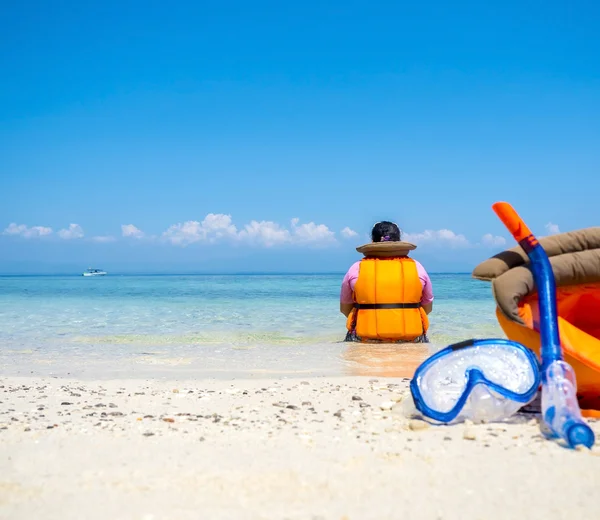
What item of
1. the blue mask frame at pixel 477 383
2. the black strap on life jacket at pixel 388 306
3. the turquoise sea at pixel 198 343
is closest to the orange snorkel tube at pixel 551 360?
the blue mask frame at pixel 477 383

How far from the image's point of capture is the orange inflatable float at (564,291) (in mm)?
3039

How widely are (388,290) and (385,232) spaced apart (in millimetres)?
813

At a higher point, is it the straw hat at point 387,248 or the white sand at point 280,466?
the straw hat at point 387,248

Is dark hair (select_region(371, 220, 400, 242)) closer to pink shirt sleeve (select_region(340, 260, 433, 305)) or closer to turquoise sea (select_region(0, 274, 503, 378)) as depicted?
pink shirt sleeve (select_region(340, 260, 433, 305))

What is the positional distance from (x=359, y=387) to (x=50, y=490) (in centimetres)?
261

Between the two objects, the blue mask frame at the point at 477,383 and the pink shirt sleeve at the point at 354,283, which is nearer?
the blue mask frame at the point at 477,383

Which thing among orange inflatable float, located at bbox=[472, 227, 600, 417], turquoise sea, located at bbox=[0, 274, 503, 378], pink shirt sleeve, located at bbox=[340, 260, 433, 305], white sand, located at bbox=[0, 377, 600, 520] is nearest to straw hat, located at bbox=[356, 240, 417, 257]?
pink shirt sleeve, located at bbox=[340, 260, 433, 305]

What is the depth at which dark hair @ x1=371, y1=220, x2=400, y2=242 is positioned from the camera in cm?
790

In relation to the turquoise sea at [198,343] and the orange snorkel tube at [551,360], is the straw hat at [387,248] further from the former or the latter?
the orange snorkel tube at [551,360]

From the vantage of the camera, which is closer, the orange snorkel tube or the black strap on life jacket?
the orange snorkel tube

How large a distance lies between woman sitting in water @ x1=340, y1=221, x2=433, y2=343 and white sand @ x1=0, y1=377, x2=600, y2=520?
390cm

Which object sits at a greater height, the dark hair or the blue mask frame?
the dark hair

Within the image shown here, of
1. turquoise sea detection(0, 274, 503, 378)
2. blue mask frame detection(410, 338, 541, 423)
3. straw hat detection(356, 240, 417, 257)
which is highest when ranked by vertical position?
straw hat detection(356, 240, 417, 257)

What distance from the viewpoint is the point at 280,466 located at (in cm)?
255
